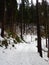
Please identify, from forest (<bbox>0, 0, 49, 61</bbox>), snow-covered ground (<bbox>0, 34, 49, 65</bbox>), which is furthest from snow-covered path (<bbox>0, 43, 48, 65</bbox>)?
forest (<bbox>0, 0, 49, 61</bbox>)

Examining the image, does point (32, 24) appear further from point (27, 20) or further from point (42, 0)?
point (42, 0)

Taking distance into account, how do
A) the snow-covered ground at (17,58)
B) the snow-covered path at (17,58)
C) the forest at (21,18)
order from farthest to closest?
1. the forest at (21,18)
2. the snow-covered ground at (17,58)
3. the snow-covered path at (17,58)

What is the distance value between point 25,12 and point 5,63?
48.8m

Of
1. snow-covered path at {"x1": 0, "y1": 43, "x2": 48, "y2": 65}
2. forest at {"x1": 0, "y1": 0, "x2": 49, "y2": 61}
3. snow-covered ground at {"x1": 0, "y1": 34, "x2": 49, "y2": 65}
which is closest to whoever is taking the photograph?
snow-covered path at {"x1": 0, "y1": 43, "x2": 48, "y2": 65}

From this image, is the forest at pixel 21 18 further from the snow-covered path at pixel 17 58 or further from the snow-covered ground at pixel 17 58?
the snow-covered path at pixel 17 58

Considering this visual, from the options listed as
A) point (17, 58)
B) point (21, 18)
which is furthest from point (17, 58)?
point (21, 18)

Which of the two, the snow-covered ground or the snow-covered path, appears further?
the snow-covered ground

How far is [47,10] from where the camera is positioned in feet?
94.9

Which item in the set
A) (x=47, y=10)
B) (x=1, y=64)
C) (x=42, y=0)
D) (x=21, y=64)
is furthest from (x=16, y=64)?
(x=47, y=10)

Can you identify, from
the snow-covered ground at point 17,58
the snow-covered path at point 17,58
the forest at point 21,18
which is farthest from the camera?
the forest at point 21,18

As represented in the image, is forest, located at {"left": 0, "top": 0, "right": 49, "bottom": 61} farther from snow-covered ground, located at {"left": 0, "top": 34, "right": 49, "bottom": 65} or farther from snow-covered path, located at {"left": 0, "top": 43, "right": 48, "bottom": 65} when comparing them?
snow-covered path, located at {"left": 0, "top": 43, "right": 48, "bottom": 65}

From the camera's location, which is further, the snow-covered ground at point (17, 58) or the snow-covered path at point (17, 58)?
the snow-covered ground at point (17, 58)

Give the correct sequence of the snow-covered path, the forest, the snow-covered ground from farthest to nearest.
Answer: the forest, the snow-covered ground, the snow-covered path

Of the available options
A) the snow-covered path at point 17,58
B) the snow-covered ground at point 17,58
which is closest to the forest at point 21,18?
the snow-covered ground at point 17,58
